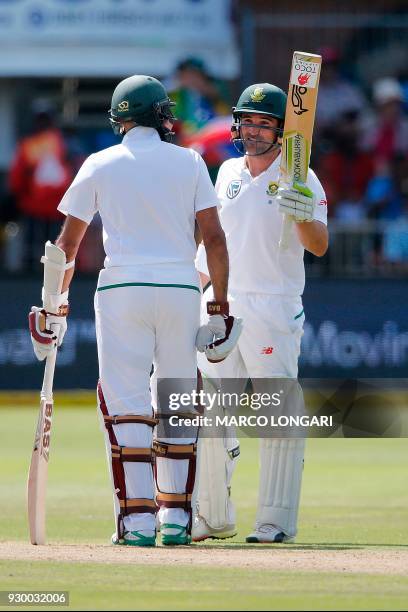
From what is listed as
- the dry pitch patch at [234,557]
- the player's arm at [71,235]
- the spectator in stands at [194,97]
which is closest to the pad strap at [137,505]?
the dry pitch patch at [234,557]

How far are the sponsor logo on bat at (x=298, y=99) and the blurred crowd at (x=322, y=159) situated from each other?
25.0 feet

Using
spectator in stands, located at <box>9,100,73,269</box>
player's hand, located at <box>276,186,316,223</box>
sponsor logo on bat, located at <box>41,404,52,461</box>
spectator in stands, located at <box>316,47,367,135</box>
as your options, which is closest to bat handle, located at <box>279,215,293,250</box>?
player's hand, located at <box>276,186,316,223</box>

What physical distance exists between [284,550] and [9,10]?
12.9m

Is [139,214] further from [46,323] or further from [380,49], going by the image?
[380,49]

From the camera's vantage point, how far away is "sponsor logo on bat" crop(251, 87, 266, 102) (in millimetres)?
8281

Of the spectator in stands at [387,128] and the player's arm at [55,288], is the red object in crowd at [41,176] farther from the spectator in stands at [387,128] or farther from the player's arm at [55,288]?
the player's arm at [55,288]

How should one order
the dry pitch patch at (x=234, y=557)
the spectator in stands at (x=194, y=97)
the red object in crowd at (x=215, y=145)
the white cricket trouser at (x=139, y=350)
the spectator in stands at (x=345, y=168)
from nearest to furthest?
the dry pitch patch at (x=234, y=557)
the white cricket trouser at (x=139, y=350)
the red object in crowd at (x=215, y=145)
the spectator in stands at (x=194, y=97)
the spectator in stands at (x=345, y=168)

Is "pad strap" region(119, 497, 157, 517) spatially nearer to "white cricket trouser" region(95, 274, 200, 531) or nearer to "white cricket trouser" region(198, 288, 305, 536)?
"white cricket trouser" region(95, 274, 200, 531)

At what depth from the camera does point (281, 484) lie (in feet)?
26.8

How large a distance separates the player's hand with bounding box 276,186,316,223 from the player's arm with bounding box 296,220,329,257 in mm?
98

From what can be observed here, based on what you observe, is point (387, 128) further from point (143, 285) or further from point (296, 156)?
point (143, 285)

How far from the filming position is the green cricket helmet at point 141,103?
773 centimetres

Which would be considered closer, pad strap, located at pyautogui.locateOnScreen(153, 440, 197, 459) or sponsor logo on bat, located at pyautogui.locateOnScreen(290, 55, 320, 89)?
pad strap, located at pyautogui.locateOnScreen(153, 440, 197, 459)

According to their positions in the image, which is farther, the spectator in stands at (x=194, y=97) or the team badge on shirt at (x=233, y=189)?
the spectator in stands at (x=194, y=97)
